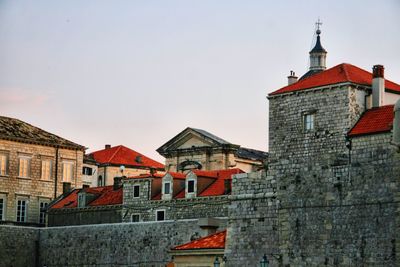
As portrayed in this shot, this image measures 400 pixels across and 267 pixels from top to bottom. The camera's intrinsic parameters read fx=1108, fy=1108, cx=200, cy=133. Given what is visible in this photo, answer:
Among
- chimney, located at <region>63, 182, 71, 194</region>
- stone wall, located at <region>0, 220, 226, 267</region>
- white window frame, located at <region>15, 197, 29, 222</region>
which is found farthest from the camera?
chimney, located at <region>63, 182, 71, 194</region>

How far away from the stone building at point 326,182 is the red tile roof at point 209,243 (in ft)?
2.30

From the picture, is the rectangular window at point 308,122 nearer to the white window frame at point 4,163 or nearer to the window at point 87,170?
the white window frame at point 4,163

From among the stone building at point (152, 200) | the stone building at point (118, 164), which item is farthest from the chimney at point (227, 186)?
the stone building at point (118, 164)

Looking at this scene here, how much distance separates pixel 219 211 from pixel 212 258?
1172 cm

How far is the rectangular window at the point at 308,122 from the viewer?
4409cm

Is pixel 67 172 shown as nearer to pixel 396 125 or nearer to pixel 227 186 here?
pixel 227 186

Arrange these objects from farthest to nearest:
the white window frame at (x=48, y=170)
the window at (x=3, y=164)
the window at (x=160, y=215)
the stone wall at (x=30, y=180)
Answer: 1. the white window frame at (x=48, y=170)
2. the stone wall at (x=30, y=180)
3. the window at (x=3, y=164)
4. the window at (x=160, y=215)

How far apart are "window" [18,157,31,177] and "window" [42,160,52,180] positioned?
46.1 inches

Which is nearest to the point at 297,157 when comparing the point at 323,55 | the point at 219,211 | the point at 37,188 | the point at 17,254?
the point at 219,211

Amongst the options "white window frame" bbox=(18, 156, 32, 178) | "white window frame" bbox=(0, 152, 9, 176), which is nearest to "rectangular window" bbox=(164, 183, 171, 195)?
"white window frame" bbox=(18, 156, 32, 178)

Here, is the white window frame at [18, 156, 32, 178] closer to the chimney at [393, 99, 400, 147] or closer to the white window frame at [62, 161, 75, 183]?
the white window frame at [62, 161, 75, 183]

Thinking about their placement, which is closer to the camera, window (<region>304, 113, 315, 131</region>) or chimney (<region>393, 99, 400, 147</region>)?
chimney (<region>393, 99, 400, 147</region>)

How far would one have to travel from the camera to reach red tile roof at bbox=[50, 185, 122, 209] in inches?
2559

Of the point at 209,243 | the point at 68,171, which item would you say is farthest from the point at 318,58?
the point at 209,243
